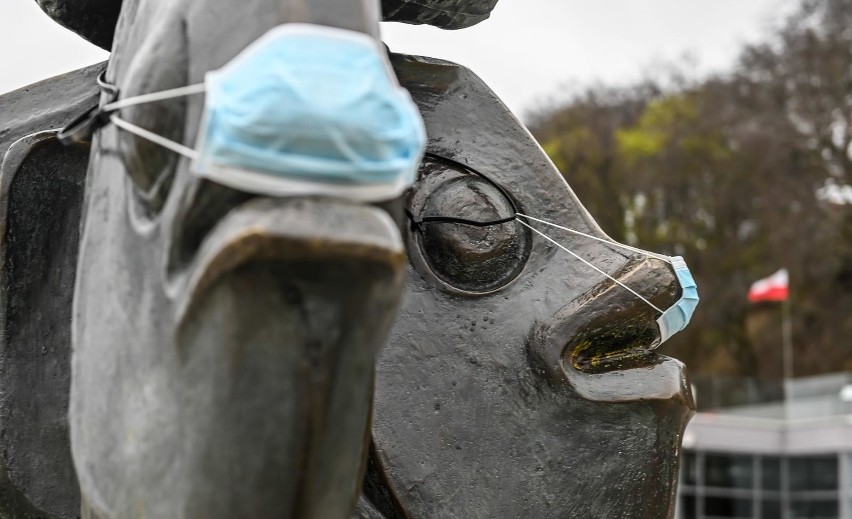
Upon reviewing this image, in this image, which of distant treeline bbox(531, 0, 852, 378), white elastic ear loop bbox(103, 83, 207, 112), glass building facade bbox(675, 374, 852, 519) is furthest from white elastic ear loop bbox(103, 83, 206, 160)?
distant treeline bbox(531, 0, 852, 378)

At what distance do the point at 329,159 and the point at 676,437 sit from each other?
1.41 m

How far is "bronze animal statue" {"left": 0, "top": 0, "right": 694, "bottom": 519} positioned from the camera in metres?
1.25

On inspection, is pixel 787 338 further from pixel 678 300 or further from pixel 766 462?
pixel 678 300

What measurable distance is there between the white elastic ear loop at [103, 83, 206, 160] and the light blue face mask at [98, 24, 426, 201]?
45 millimetres

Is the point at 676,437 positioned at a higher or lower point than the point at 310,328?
lower

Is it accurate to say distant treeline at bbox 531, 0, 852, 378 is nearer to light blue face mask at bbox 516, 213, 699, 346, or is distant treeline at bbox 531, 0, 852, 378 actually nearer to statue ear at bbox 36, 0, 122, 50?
light blue face mask at bbox 516, 213, 699, 346

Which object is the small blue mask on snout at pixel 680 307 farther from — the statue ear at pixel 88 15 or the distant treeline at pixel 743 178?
Result: the distant treeline at pixel 743 178

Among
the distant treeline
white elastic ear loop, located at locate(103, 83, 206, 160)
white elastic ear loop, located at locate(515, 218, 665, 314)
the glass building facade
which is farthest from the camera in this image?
the distant treeline

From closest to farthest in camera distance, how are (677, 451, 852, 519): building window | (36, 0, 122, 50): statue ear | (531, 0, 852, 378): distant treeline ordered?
(36, 0, 122, 50): statue ear
(677, 451, 852, 519): building window
(531, 0, 852, 378): distant treeline

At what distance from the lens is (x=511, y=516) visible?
2.24 metres

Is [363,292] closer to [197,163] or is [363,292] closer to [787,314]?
[197,163]

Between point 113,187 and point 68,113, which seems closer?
point 113,187

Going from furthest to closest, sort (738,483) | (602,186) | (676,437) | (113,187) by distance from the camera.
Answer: (602,186), (738,483), (676,437), (113,187)

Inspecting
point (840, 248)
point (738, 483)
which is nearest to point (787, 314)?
point (840, 248)
